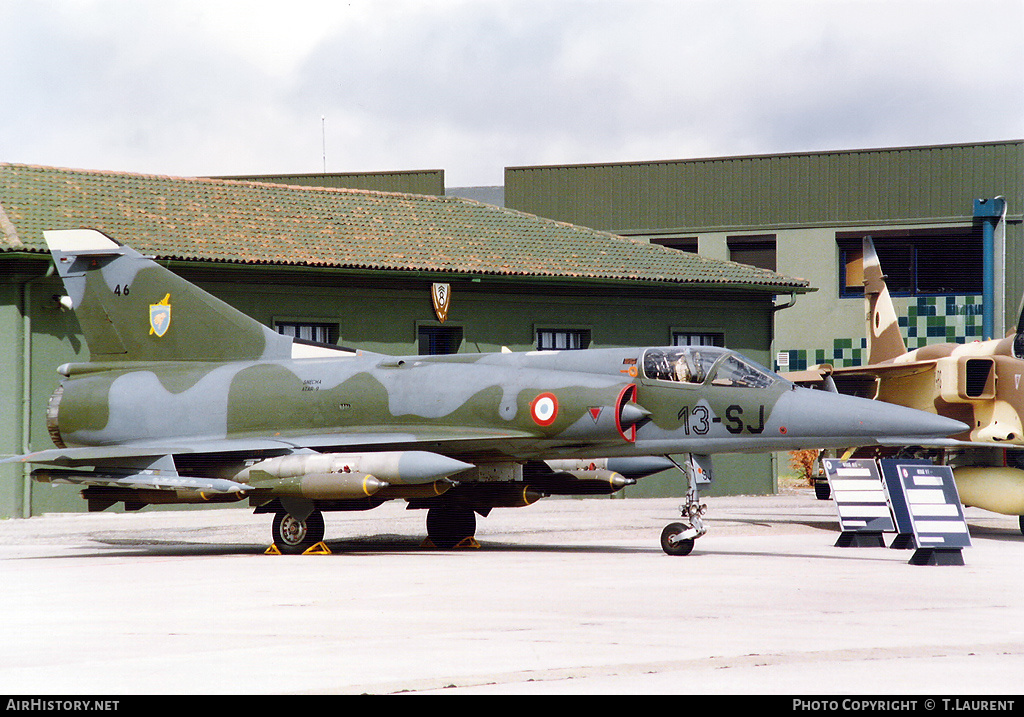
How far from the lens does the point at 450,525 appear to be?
1532 cm

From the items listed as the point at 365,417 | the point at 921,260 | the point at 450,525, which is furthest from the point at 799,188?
the point at 365,417

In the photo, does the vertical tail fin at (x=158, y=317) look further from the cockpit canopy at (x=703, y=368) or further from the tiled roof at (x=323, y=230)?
the tiled roof at (x=323, y=230)

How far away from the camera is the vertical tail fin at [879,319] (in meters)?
23.6

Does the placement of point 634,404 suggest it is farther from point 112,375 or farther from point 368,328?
point 368,328

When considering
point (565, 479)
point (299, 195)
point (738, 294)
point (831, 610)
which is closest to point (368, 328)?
point (299, 195)

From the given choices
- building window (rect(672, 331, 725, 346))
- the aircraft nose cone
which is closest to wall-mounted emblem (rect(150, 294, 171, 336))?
the aircraft nose cone

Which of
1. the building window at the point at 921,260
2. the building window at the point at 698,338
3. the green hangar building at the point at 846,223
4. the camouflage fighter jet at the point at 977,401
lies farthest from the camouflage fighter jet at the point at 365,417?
the building window at the point at 921,260

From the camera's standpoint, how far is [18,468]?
22094 mm

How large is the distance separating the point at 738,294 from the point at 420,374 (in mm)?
15798

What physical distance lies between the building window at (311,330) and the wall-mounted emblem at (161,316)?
29.4 feet

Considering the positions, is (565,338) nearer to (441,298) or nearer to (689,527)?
(441,298)

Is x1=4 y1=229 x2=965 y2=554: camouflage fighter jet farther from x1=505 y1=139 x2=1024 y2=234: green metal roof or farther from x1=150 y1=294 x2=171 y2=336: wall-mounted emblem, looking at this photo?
x1=505 y1=139 x2=1024 y2=234: green metal roof

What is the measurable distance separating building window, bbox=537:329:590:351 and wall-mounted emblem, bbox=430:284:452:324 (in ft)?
8.72

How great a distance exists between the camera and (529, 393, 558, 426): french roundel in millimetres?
13641
